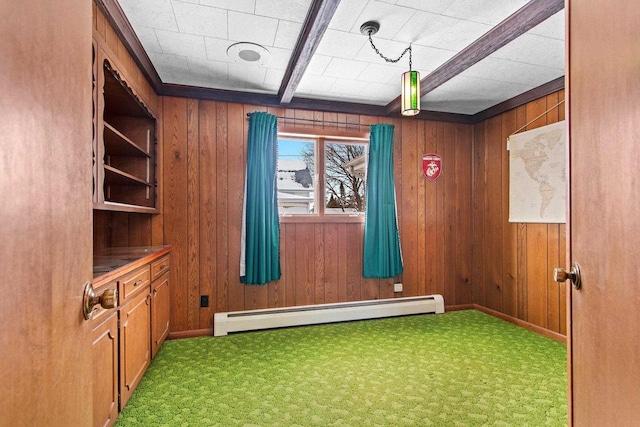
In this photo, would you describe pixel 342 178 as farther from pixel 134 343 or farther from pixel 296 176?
pixel 134 343

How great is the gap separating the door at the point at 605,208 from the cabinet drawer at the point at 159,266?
2525 mm

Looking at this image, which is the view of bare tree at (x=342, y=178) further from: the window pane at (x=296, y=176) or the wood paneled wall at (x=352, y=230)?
the wood paneled wall at (x=352, y=230)

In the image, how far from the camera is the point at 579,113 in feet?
3.24

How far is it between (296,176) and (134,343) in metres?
2.18

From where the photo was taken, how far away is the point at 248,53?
2.47 meters

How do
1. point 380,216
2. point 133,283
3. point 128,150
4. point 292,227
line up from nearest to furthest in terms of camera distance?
point 133,283 → point 128,150 → point 292,227 → point 380,216

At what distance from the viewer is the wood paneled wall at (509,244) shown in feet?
10.1

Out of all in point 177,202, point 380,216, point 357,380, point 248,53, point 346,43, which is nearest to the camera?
point 357,380

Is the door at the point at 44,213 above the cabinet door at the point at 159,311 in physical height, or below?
above

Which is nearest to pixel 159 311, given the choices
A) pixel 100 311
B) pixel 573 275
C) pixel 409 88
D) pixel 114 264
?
pixel 114 264

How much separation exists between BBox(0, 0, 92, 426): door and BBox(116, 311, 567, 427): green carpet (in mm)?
1297

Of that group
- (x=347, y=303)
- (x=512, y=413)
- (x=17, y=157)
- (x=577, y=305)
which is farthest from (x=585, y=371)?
(x=347, y=303)

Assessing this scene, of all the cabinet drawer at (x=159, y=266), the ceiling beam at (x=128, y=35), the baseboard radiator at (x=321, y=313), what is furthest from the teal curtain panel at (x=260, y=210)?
the ceiling beam at (x=128, y=35)

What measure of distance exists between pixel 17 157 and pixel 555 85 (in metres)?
3.78
